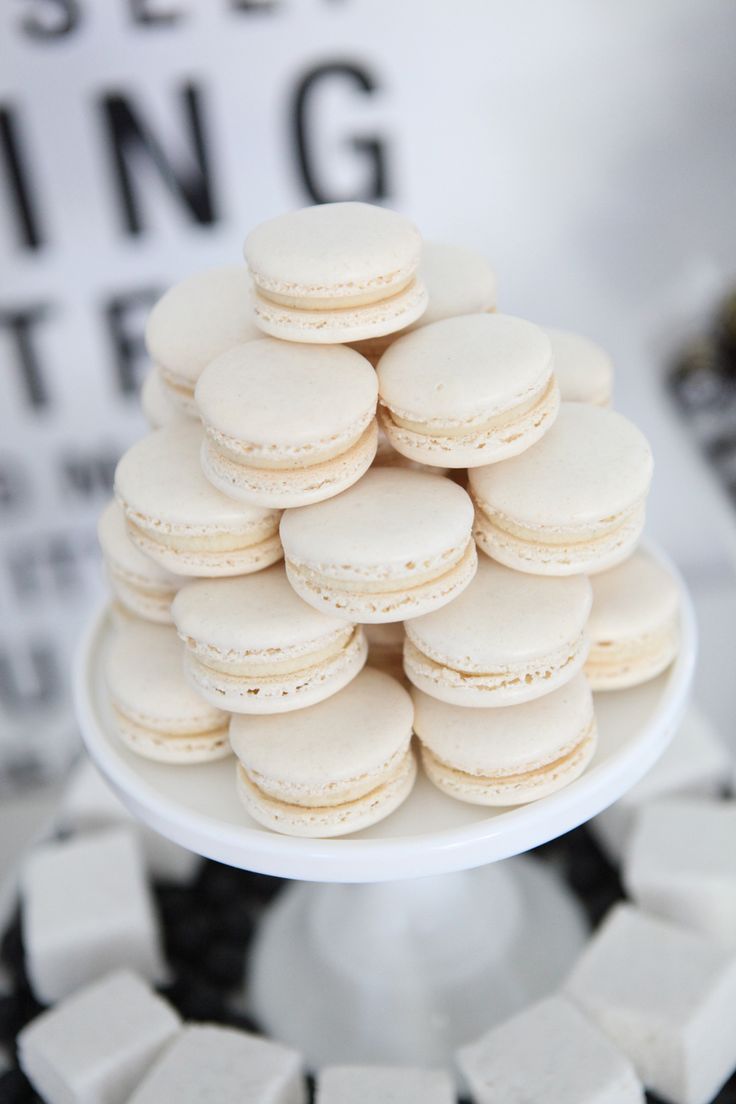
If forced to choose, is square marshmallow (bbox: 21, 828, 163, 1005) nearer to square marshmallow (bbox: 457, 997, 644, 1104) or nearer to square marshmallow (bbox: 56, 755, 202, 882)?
square marshmallow (bbox: 56, 755, 202, 882)

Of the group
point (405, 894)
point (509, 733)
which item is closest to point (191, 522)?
point (509, 733)

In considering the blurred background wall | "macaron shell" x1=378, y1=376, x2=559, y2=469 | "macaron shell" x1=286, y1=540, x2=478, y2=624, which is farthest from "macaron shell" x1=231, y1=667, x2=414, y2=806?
the blurred background wall

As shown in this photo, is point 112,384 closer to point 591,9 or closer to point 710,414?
point 591,9

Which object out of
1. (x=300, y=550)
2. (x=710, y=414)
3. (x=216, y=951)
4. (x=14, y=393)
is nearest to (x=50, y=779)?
(x=14, y=393)

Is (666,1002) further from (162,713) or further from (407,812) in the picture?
(162,713)

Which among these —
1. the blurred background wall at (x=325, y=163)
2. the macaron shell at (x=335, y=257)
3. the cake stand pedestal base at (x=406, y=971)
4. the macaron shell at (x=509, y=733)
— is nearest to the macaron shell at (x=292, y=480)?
the macaron shell at (x=335, y=257)

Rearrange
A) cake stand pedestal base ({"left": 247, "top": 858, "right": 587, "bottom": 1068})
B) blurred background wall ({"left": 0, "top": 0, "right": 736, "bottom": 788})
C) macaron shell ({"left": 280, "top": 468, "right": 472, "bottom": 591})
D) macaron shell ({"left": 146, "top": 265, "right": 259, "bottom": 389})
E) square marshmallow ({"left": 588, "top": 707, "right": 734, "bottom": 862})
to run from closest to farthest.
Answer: macaron shell ({"left": 280, "top": 468, "right": 472, "bottom": 591}) → macaron shell ({"left": 146, "top": 265, "right": 259, "bottom": 389}) → cake stand pedestal base ({"left": 247, "top": 858, "right": 587, "bottom": 1068}) → square marshmallow ({"left": 588, "top": 707, "right": 734, "bottom": 862}) → blurred background wall ({"left": 0, "top": 0, "right": 736, "bottom": 788})

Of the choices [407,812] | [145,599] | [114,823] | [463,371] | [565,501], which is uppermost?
[463,371]
